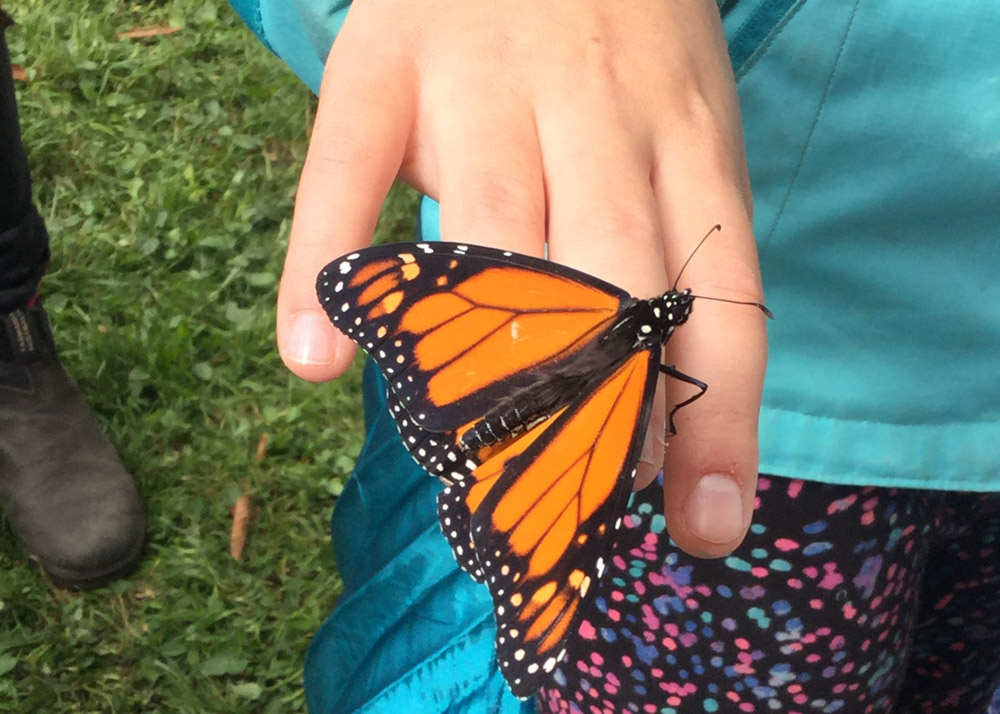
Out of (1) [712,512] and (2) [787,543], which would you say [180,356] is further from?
(1) [712,512]

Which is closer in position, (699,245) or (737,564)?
(699,245)

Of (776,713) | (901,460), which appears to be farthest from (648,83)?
(776,713)

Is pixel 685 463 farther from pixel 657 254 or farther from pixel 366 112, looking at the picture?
pixel 366 112

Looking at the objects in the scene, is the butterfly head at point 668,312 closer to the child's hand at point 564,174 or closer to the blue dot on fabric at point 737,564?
the child's hand at point 564,174

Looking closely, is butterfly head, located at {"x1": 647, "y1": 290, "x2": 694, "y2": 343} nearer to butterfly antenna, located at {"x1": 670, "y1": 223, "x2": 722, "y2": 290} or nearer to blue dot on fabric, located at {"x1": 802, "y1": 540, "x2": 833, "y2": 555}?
butterfly antenna, located at {"x1": 670, "y1": 223, "x2": 722, "y2": 290}

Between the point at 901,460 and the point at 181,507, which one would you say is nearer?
the point at 901,460

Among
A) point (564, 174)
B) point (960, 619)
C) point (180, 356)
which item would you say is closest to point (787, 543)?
point (960, 619)

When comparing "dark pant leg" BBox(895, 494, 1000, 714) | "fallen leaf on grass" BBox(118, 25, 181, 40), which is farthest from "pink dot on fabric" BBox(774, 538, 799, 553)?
"fallen leaf on grass" BBox(118, 25, 181, 40)
